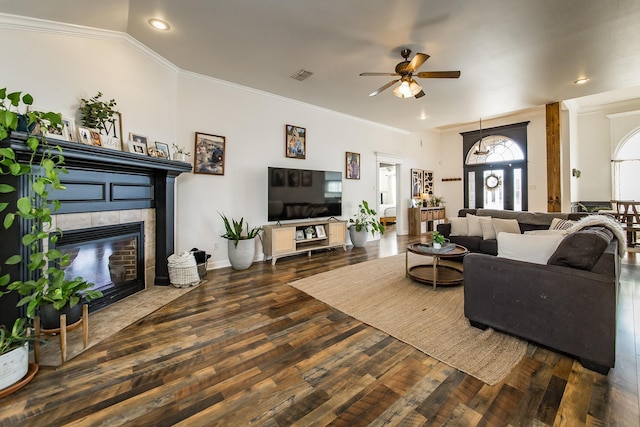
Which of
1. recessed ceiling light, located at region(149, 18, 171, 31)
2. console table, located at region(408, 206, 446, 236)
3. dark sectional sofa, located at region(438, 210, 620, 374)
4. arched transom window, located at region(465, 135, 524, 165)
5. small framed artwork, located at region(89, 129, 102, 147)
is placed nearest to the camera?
dark sectional sofa, located at region(438, 210, 620, 374)

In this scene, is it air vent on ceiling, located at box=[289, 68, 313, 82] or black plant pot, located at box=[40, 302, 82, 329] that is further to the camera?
air vent on ceiling, located at box=[289, 68, 313, 82]

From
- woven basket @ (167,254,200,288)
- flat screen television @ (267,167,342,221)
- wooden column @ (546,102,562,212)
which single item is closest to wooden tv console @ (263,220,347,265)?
flat screen television @ (267,167,342,221)

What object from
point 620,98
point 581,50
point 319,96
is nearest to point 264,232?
point 319,96

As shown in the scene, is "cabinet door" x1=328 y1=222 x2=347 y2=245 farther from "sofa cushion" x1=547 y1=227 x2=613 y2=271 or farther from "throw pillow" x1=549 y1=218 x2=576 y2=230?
"sofa cushion" x1=547 y1=227 x2=613 y2=271

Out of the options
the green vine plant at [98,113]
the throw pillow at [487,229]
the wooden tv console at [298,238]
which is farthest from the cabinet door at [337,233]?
the green vine plant at [98,113]

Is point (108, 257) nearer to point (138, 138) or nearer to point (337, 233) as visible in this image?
point (138, 138)

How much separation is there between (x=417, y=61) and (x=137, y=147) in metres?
3.24

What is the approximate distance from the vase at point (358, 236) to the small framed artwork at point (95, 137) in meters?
4.42

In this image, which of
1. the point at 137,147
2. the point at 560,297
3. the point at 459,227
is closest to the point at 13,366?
the point at 137,147

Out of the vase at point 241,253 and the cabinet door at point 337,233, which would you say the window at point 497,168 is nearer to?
the cabinet door at point 337,233

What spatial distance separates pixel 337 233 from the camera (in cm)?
536

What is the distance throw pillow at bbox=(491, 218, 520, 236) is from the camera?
419 centimetres

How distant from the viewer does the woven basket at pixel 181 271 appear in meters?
3.21

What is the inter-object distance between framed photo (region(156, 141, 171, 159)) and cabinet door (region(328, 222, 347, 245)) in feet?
9.83
